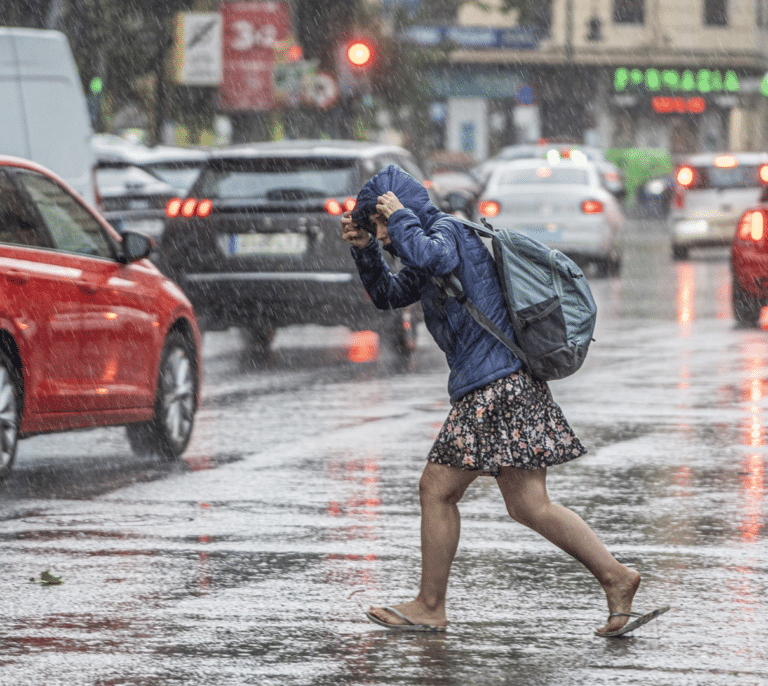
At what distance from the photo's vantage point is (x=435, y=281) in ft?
19.5

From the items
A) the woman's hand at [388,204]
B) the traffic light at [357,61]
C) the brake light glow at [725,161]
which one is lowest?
the brake light glow at [725,161]

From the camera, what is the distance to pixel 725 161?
1176 inches

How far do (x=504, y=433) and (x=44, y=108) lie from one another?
30.6ft

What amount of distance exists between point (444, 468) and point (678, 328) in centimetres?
1265

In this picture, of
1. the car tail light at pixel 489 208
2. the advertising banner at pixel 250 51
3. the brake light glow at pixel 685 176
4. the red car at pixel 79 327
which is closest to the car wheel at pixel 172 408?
the red car at pixel 79 327

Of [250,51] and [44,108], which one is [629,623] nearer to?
[44,108]

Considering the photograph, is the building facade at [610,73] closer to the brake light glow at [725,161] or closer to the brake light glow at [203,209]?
the brake light glow at [725,161]

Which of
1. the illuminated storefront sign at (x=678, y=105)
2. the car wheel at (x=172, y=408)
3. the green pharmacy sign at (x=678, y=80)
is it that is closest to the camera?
the car wheel at (x=172, y=408)

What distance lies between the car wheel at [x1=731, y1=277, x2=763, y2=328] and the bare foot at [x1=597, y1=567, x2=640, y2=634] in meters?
12.0

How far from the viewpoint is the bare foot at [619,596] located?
5898 millimetres

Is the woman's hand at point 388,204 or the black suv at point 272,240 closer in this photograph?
the woman's hand at point 388,204

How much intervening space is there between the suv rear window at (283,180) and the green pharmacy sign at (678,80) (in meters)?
50.2

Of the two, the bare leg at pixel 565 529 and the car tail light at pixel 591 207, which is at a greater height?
the bare leg at pixel 565 529

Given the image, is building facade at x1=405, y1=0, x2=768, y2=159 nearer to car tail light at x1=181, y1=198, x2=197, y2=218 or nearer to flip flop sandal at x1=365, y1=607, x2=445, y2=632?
car tail light at x1=181, y1=198, x2=197, y2=218
